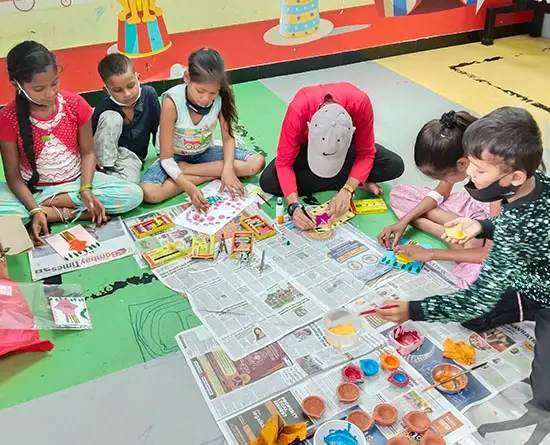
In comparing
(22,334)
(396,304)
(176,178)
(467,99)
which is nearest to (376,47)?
(467,99)

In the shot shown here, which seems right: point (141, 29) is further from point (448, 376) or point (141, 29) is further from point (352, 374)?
point (448, 376)

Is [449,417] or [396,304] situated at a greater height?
[396,304]

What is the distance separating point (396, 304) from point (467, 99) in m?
1.93

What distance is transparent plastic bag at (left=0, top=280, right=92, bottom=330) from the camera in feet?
4.99

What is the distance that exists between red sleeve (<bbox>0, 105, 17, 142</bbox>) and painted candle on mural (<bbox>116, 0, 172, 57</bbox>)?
107 cm

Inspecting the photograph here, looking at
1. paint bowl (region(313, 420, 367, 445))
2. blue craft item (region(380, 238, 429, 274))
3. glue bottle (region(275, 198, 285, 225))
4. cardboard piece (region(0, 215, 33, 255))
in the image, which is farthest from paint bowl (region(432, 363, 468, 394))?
cardboard piece (region(0, 215, 33, 255))

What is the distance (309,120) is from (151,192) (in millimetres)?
671

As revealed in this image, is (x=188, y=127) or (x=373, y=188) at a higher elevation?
(x=188, y=127)

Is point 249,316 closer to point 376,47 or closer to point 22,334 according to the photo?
point 22,334

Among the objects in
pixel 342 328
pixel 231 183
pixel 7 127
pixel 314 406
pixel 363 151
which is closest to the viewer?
pixel 314 406

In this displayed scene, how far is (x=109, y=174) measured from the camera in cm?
215

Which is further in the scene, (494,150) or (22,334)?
(22,334)

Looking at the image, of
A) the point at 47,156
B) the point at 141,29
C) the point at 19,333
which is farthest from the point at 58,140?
the point at 141,29

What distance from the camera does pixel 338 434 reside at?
4.11 feet
